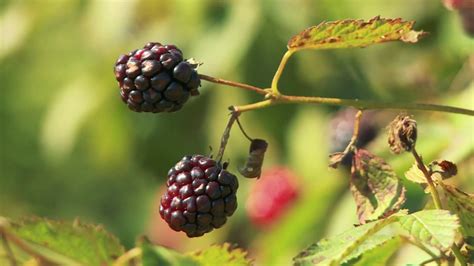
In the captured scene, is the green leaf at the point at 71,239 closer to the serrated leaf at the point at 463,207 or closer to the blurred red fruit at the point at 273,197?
the serrated leaf at the point at 463,207

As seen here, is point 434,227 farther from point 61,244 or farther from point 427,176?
point 61,244

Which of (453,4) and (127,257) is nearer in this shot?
(127,257)

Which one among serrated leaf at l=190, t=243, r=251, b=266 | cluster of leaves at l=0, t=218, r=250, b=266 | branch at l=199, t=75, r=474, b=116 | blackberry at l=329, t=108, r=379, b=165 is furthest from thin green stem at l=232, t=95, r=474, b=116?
blackberry at l=329, t=108, r=379, b=165

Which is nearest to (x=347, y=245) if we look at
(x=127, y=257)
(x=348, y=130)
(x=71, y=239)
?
(x=127, y=257)

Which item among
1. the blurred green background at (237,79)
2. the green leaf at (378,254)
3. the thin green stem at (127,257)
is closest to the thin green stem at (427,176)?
the green leaf at (378,254)

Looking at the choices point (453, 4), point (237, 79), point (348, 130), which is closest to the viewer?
point (453, 4)

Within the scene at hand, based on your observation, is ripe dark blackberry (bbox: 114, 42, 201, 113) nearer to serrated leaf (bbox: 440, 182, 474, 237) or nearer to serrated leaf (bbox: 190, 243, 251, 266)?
serrated leaf (bbox: 190, 243, 251, 266)

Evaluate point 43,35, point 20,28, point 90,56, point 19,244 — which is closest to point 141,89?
point 19,244
